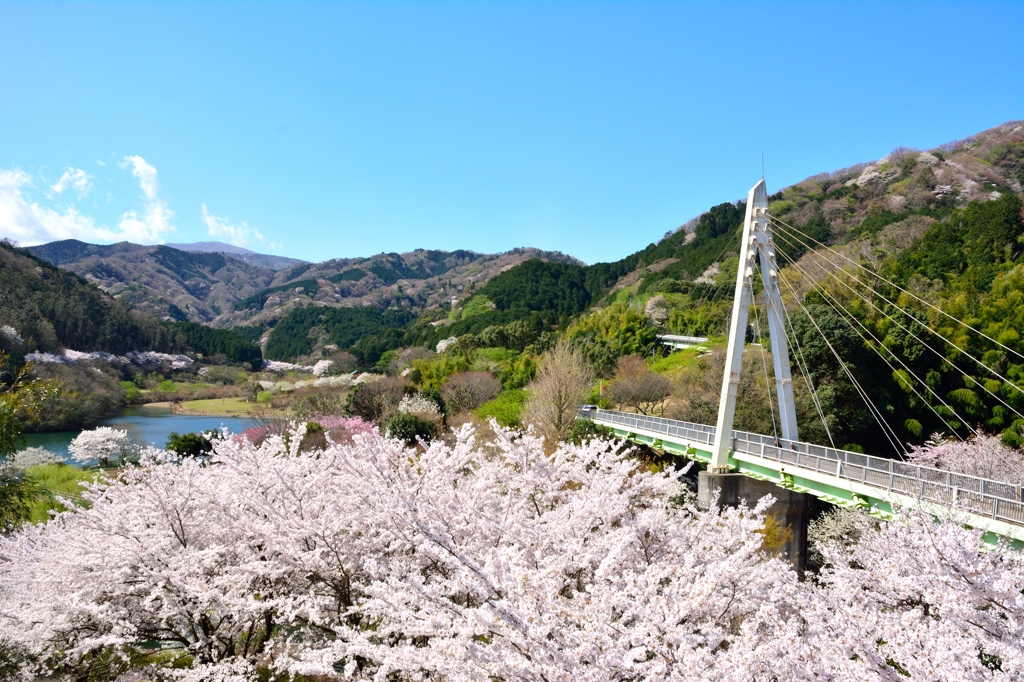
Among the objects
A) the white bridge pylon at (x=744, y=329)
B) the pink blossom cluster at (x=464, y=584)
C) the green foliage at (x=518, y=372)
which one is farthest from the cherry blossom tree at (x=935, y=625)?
the green foliage at (x=518, y=372)

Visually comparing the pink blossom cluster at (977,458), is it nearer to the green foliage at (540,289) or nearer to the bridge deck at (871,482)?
the bridge deck at (871,482)

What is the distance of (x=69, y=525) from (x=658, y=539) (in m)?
7.37

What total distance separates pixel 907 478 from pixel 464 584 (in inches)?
401

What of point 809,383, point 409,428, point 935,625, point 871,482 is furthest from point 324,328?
point 935,625

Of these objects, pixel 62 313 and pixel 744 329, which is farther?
pixel 62 313

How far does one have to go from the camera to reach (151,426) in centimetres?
3953

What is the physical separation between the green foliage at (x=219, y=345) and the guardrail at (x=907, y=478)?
241ft

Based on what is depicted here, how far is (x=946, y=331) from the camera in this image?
2616cm

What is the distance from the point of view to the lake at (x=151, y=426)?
1250 inches

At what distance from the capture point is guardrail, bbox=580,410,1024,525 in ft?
29.9

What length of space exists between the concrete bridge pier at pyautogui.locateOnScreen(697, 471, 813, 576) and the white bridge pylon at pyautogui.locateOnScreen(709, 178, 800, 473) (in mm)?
460

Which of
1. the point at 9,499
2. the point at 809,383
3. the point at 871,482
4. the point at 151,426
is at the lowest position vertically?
the point at 151,426

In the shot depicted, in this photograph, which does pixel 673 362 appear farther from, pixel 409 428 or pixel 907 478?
pixel 907 478

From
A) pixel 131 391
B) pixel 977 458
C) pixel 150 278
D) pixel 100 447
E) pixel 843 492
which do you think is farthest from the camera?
pixel 150 278
